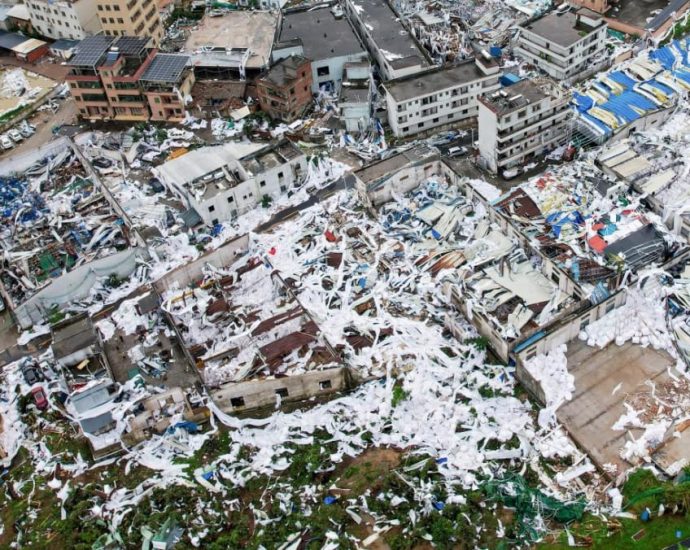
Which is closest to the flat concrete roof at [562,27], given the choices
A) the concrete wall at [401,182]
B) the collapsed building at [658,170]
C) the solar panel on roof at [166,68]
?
the collapsed building at [658,170]

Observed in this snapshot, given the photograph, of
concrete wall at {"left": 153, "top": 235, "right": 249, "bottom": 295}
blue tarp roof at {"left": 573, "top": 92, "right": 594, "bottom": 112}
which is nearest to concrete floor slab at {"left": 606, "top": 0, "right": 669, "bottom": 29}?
blue tarp roof at {"left": 573, "top": 92, "right": 594, "bottom": 112}

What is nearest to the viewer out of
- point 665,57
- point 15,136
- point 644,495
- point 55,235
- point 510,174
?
point 644,495

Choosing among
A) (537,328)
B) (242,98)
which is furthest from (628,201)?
(242,98)

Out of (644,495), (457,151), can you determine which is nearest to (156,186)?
(457,151)

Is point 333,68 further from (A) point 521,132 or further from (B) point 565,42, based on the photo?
(A) point 521,132

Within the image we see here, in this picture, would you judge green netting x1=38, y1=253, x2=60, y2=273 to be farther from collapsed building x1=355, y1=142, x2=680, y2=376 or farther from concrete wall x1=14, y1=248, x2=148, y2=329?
collapsed building x1=355, y1=142, x2=680, y2=376

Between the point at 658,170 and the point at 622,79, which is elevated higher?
the point at 622,79
